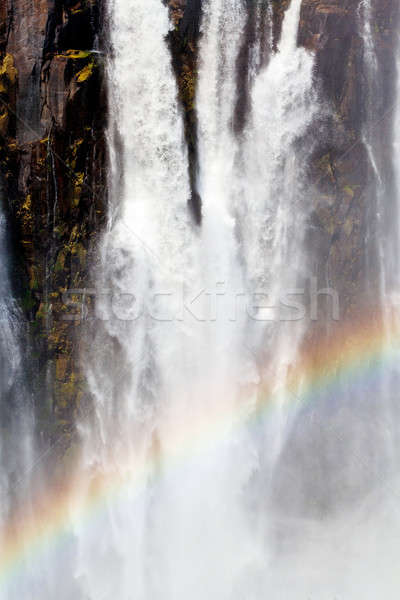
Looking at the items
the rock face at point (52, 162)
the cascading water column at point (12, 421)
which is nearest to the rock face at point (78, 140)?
the rock face at point (52, 162)

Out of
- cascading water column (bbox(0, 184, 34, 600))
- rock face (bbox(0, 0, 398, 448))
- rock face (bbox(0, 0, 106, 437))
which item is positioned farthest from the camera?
cascading water column (bbox(0, 184, 34, 600))

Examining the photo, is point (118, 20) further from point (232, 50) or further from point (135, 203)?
point (135, 203)

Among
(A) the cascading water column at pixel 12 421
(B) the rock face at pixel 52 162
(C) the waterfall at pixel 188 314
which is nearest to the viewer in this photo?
(B) the rock face at pixel 52 162

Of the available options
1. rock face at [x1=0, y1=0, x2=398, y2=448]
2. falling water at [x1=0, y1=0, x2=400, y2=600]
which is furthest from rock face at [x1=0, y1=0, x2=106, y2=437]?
falling water at [x1=0, y1=0, x2=400, y2=600]

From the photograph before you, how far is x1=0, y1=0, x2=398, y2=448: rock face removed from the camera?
11.7 m

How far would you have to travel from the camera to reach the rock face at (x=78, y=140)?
11.7 metres

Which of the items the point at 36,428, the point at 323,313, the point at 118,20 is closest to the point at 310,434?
the point at 323,313

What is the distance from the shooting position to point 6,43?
11367 mm

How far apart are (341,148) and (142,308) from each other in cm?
675

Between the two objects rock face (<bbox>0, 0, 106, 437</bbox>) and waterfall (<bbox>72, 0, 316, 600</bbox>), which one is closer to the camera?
rock face (<bbox>0, 0, 106, 437</bbox>)

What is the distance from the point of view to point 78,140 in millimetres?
12297

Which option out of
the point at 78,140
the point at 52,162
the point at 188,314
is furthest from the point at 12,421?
the point at 78,140

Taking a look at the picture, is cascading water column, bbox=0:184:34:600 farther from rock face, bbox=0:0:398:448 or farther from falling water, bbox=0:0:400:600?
rock face, bbox=0:0:398:448

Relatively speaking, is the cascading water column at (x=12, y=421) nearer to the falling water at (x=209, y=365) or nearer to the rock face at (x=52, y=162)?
the falling water at (x=209, y=365)
